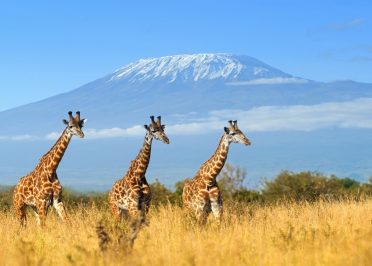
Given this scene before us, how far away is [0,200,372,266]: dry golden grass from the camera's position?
1123cm

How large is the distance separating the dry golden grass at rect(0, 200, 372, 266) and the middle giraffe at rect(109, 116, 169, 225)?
0.63m

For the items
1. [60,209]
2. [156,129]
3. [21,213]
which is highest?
[156,129]

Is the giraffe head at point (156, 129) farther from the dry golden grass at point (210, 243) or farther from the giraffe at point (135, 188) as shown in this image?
the dry golden grass at point (210, 243)

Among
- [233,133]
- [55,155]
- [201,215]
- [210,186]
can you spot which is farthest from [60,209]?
[233,133]

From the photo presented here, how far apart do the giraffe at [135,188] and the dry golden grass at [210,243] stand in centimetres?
62

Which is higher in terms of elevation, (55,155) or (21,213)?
(55,155)

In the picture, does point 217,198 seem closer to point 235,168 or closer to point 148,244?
point 148,244

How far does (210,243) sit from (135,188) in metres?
4.82

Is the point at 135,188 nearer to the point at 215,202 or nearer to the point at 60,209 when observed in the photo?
the point at 215,202

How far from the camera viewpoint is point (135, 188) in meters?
16.8

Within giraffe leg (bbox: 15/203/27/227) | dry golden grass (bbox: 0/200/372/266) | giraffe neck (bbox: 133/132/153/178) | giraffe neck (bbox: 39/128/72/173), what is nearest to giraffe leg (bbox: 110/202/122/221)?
dry golden grass (bbox: 0/200/372/266)

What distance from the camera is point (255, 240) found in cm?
1388

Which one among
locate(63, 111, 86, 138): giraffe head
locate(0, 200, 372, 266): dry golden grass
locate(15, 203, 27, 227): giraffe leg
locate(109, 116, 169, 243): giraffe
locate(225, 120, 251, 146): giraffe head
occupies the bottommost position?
locate(0, 200, 372, 266): dry golden grass

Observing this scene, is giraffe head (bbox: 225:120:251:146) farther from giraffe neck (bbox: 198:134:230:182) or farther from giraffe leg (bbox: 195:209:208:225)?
giraffe leg (bbox: 195:209:208:225)
